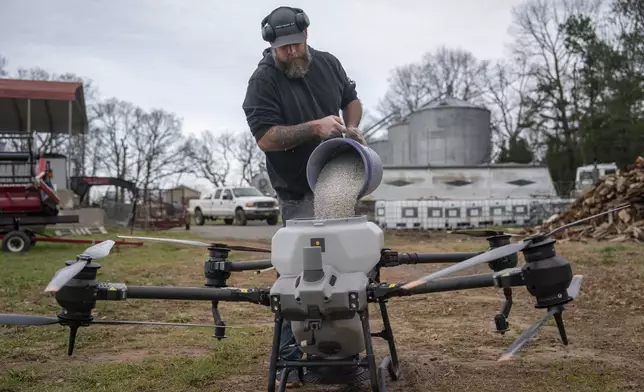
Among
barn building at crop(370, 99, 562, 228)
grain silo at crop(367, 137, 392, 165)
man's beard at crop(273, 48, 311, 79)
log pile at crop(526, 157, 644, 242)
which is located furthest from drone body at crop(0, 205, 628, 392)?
grain silo at crop(367, 137, 392, 165)

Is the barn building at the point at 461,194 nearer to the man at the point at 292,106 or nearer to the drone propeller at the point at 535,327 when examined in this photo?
the man at the point at 292,106

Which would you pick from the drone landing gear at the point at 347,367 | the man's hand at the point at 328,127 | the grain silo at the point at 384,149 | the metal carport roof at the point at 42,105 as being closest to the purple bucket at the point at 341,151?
the man's hand at the point at 328,127

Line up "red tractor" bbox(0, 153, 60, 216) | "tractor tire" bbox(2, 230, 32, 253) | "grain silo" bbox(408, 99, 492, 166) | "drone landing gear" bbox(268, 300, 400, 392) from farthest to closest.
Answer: "grain silo" bbox(408, 99, 492, 166) < "red tractor" bbox(0, 153, 60, 216) < "tractor tire" bbox(2, 230, 32, 253) < "drone landing gear" bbox(268, 300, 400, 392)

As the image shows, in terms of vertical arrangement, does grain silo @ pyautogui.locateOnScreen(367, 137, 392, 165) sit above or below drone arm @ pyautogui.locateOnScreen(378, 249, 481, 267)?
above

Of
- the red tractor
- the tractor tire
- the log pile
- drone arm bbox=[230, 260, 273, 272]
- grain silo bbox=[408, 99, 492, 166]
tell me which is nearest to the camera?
drone arm bbox=[230, 260, 273, 272]

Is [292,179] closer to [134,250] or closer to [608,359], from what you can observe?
[608,359]

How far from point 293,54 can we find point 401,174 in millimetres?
20778

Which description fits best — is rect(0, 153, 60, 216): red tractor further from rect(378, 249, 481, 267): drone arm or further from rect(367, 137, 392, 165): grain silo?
rect(367, 137, 392, 165): grain silo

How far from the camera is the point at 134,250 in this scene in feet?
47.1

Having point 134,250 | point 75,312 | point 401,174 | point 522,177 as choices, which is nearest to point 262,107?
point 75,312

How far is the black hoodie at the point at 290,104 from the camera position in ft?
12.0

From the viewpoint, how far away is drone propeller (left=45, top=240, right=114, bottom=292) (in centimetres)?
257

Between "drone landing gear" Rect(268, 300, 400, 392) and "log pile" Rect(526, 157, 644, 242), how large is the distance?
39.2 feet

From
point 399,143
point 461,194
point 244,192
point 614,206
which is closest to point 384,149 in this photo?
point 399,143
